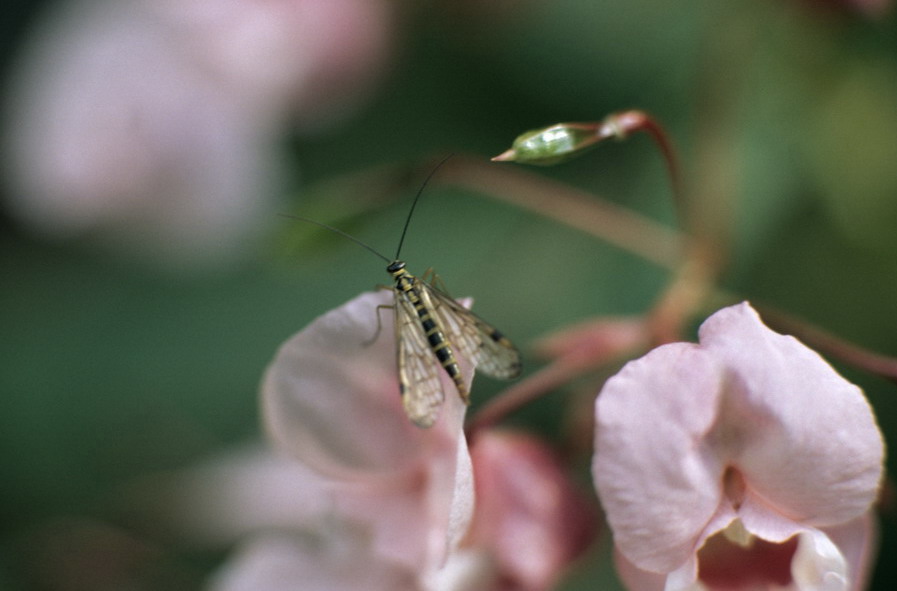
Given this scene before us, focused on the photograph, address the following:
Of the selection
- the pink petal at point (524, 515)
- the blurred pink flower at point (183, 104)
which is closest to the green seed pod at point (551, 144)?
the pink petal at point (524, 515)

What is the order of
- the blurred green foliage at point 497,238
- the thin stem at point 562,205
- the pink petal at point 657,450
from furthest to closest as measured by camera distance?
the blurred green foliage at point 497,238 → the thin stem at point 562,205 → the pink petal at point 657,450

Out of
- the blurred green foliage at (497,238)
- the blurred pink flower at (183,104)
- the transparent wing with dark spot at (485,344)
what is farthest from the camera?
the blurred pink flower at (183,104)

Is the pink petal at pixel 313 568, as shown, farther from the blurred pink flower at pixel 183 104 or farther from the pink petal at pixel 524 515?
the blurred pink flower at pixel 183 104

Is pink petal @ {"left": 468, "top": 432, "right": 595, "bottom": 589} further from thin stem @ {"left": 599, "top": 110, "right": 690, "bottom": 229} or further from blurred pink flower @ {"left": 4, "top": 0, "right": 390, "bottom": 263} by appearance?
blurred pink flower @ {"left": 4, "top": 0, "right": 390, "bottom": 263}

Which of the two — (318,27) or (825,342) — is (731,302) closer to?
(825,342)

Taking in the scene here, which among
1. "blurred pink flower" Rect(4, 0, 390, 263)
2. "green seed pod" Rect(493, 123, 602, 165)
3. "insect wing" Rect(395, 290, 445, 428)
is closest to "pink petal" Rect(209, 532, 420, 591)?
"insect wing" Rect(395, 290, 445, 428)

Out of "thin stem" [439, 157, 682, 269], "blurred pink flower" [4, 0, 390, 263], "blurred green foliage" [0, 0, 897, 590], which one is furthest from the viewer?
"blurred pink flower" [4, 0, 390, 263]

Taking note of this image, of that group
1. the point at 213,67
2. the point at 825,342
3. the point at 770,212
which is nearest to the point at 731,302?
the point at 825,342
